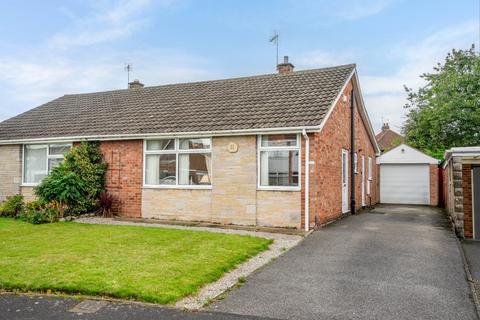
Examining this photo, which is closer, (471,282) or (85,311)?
(85,311)

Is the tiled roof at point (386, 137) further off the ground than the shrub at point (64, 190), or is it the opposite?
the tiled roof at point (386, 137)

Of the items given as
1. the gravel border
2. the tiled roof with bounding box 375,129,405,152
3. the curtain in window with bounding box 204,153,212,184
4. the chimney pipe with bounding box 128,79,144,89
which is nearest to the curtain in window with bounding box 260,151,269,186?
the gravel border

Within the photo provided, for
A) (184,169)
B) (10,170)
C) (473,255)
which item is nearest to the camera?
(473,255)

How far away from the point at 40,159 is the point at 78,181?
3.65m

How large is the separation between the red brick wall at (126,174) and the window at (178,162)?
346 mm

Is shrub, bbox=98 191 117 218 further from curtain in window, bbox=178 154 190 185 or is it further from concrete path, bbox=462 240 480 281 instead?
concrete path, bbox=462 240 480 281

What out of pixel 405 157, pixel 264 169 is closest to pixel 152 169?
Answer: pixel 264 169

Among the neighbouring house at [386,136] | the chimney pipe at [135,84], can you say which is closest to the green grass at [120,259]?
the chimney pipe at [135,84]

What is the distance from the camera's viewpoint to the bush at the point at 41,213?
41.5 ft

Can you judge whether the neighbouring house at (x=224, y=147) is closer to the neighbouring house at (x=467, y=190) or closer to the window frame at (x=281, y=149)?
the window frame at (x=281, y=149)

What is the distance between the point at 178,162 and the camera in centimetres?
→ 1327

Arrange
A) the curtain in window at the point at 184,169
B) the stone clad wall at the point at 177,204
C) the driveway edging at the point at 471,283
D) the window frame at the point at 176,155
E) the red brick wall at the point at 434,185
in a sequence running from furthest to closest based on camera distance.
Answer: the red brick wall at the point at 434,185 < the curtain in window at the point at 184,169 < the window frame at the point at 176,155 < the stone clad wall at the point at 177,204 < the driveway edging at the point at 471,283

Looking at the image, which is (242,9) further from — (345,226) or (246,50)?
(345,226)

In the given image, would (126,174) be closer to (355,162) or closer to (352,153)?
(352,153)
